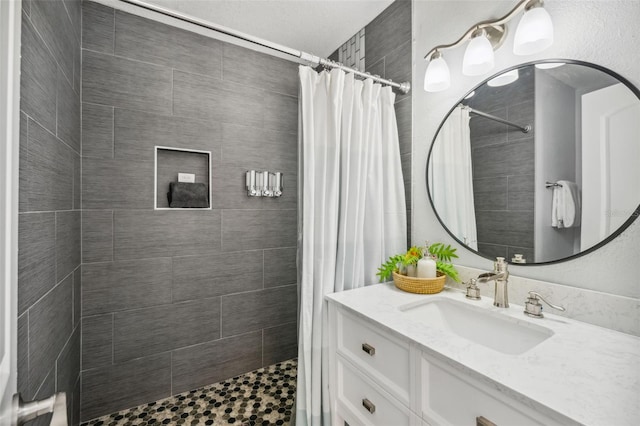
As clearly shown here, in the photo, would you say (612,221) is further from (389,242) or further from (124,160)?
(124,160)

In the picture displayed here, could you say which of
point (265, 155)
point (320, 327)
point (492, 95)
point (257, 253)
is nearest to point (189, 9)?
point (265, 155)

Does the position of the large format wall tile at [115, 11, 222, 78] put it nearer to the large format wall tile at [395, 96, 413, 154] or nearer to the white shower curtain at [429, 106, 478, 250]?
the large format wall tile at [395, 96, 413, 154]

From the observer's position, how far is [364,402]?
112 centimetres

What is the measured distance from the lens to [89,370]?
5.37 ft

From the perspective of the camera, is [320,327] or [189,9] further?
[189,9]

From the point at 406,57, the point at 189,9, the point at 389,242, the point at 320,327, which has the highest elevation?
the point at 189,9

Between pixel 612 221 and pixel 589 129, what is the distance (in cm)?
33

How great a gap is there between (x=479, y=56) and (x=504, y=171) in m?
0.51

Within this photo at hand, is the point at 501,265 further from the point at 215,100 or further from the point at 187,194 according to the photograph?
the point at 215,100

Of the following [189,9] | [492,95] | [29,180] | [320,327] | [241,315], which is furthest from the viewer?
[241,315]

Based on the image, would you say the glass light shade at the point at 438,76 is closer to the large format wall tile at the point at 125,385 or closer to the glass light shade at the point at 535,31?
the glass light shade at the point at 535,31

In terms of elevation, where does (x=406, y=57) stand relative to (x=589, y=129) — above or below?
above

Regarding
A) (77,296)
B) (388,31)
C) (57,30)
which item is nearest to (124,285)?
(77,296)

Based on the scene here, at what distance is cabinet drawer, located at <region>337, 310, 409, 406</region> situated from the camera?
0.97 m
